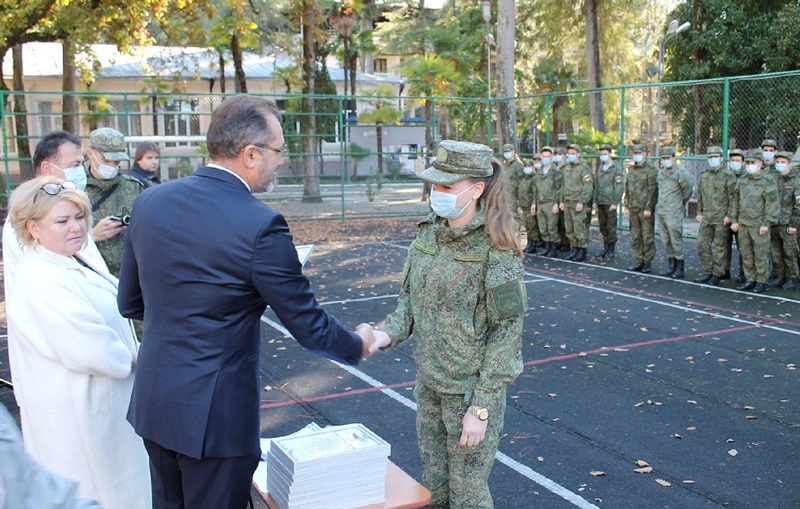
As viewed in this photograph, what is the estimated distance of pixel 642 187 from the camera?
46.0 feet

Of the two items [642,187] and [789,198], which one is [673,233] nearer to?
[642,187]

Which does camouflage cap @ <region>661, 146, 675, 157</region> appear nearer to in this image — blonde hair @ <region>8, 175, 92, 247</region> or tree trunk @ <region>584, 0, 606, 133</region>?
blonde hair @ <region>8, 175, 92, 247</region>

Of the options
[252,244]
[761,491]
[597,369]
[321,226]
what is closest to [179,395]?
[252,244]

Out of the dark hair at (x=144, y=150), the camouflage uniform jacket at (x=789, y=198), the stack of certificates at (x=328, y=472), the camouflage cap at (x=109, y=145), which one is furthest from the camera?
the camouflage uniform jacket at (x=789, y=198)

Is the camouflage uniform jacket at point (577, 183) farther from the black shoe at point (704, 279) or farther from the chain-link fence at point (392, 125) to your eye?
the black shoe at point (704, 279)

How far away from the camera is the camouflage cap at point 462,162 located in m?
3.48

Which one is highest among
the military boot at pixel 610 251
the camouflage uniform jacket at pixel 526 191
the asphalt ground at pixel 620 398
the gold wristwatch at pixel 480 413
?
the camouflage uniform jacket at pixel 526 191

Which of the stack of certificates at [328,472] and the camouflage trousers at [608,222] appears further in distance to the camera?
the camouflage trousers at [608,222]

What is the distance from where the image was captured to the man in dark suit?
2.69 m

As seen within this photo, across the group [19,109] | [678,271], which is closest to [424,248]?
[678,271]

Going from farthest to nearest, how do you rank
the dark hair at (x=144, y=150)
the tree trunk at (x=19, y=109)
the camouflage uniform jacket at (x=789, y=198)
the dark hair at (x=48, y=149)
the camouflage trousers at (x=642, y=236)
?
the tree trunk at (x=19, y=109) → the camouflage trousers at (x=642, y=236) → the camouflage uniform jacket at (x=789, y=198) → the dark hair at (x=144, y=150) → the dark hair at (x=48, y=149)

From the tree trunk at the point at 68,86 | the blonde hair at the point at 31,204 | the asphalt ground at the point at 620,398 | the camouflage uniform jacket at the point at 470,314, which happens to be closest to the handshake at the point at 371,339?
the camouflage uniform jacket at the point at 470,314

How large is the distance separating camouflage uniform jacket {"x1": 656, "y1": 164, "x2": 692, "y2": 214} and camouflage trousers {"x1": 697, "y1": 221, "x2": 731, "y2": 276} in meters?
0.59

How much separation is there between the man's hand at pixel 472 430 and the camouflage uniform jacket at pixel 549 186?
1258cm
